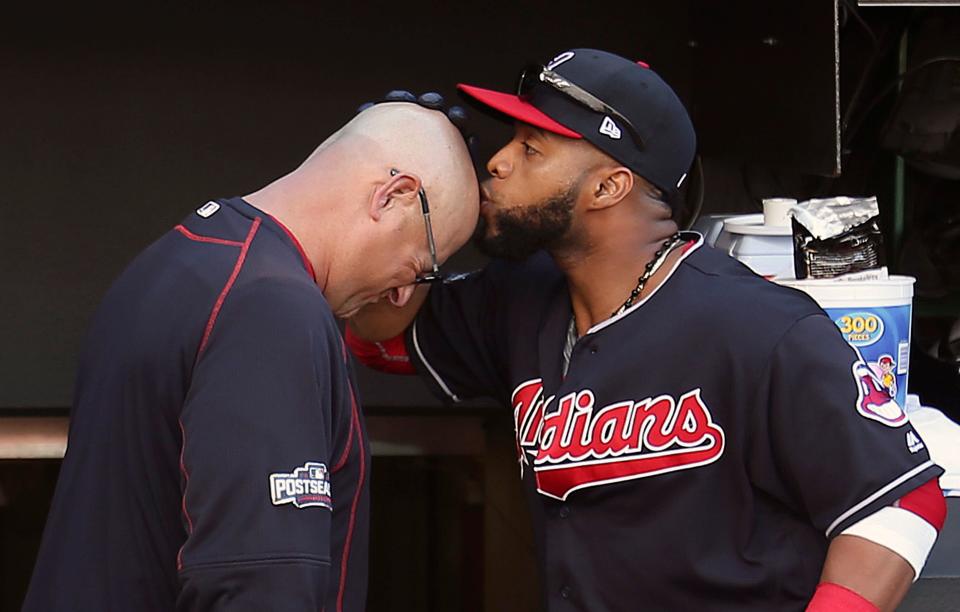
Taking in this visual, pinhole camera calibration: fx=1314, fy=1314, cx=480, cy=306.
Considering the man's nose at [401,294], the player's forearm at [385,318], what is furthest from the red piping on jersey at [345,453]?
the player's forearm at [385,318]

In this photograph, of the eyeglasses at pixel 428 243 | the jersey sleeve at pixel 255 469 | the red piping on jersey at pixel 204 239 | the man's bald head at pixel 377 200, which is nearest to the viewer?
the jersey sleeve at pixel 255 469

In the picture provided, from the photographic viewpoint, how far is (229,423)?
116 centimetres

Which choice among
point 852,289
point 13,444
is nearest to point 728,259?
point 852,289

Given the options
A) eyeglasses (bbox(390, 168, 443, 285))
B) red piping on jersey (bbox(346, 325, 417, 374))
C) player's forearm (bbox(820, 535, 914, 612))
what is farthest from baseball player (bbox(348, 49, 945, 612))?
red piping on jersey (bbox(346, 325, 417, 374))

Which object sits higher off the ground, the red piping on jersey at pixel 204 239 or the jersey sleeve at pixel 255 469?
the red piping on jersey at pixel 204 239

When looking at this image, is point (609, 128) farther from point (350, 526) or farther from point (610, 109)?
point (350, 526)

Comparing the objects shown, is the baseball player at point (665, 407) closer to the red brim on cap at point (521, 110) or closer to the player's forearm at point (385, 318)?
the red brim on cap at point (521, 110)

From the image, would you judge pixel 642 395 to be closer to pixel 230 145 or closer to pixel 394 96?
pixel 394 96

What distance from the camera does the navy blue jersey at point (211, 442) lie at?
1155mm

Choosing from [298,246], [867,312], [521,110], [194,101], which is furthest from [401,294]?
[194,101]

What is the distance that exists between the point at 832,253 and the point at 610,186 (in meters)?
0.35

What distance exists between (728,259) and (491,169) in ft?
1.07

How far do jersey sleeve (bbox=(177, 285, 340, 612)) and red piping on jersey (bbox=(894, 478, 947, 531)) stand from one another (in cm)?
69

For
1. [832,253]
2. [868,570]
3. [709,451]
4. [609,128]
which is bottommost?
[868,570]
